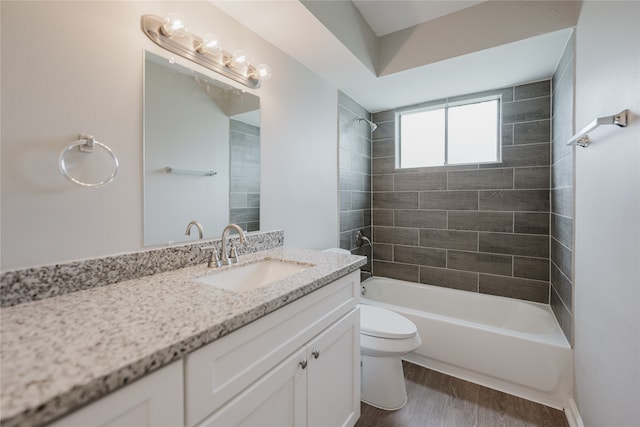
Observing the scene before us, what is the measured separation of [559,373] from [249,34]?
274 centimetres

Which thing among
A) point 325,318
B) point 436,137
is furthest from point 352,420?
point 436,137

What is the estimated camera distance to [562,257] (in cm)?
193

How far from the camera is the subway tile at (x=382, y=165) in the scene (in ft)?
9.91

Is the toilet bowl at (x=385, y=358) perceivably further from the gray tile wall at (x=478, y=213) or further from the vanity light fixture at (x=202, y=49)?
the vanity light fixture at (x=202, y=49)

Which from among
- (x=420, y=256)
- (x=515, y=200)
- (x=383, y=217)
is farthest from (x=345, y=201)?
(x=515, y=200)

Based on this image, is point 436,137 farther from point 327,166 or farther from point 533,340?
point 533,340

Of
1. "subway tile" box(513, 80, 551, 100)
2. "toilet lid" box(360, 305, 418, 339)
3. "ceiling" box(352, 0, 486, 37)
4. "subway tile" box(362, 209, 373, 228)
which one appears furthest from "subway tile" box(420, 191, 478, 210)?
"ceiling" box(352, 0, 486, 37)

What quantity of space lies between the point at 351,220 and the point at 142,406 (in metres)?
2.31

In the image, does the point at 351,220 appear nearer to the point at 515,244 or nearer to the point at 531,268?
the point at 515,244

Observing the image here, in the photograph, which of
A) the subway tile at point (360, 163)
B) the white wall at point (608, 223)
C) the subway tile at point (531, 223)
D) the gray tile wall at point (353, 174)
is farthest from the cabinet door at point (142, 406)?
A: the subway tile at point (531, 223)

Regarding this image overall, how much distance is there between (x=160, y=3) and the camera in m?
1.18

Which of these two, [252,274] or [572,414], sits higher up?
[252,274]

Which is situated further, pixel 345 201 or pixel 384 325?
pixel 345 201

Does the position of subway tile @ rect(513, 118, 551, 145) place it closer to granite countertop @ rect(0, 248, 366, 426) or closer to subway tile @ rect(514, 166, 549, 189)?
subway tile @ rect(514, 166, 549, 189)
